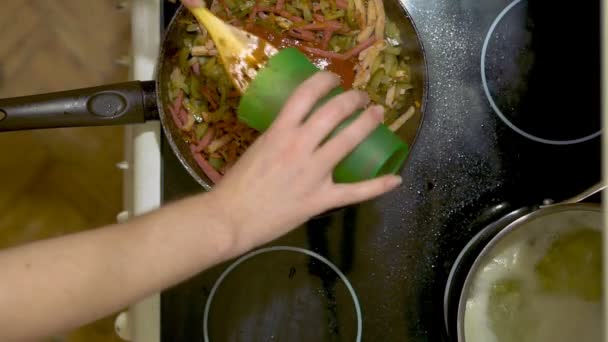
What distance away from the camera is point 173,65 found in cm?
63

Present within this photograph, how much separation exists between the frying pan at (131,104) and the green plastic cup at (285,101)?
11cm

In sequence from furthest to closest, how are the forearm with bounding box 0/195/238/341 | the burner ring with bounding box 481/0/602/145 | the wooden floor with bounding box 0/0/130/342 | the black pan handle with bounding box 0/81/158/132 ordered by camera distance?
1. the wooden floor with bounding box 0/0/130/342
2. the burner ring with bounding box 481/0/602/145
3. the black pan handle with bounding box 0/81/158/132
4. the forearm with bounding box 0/195/238/341

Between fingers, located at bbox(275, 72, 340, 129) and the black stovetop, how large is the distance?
218 mm

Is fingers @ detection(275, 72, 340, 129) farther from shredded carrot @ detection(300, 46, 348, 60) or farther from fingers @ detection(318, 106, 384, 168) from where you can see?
shredded carrot @ detection(300, 46, 348, 60)

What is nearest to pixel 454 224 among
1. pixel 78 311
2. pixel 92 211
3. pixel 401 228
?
pixel 401 228

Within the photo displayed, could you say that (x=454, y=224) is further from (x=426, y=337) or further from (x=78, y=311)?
(x=78, y=311)

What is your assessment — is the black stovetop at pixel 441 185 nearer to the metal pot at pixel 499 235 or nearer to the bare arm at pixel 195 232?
the metal pot at pixel 499 235

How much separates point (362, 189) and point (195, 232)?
5.5 inches

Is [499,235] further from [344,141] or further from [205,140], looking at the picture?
[205,140]

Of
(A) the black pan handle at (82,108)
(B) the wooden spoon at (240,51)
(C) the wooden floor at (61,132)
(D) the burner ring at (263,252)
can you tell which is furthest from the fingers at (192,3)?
(C) the wooden floor at (61,132)

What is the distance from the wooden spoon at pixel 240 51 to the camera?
55 cm

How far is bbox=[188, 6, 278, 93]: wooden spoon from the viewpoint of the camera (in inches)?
21.5

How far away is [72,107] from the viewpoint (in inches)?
23.2

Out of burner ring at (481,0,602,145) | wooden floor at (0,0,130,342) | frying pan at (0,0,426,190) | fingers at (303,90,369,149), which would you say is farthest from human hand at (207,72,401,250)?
wooden floor at (0,0,130,342)
